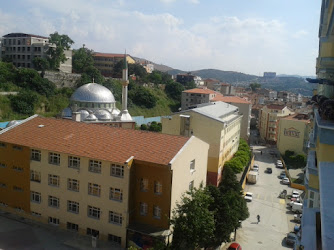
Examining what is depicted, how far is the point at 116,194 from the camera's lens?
19.0 m

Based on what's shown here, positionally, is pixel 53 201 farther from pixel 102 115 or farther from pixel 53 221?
pixel 102 115

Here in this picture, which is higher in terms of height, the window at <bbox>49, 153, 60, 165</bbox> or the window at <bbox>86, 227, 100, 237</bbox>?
the window at <bbox>49, 153, 60, 165</bbox>

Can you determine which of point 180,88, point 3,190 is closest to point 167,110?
point 180,88

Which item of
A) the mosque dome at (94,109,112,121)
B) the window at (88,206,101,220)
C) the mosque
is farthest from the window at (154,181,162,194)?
the mosque dome at (94,109,112,121)

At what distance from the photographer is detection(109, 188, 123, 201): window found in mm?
18877

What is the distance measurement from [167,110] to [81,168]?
5834 centimetres

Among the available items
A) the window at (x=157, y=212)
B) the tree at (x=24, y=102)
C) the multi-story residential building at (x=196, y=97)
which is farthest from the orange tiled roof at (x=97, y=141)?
the multi-story residential building at (x=196, y=97)

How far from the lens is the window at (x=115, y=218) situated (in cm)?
1908

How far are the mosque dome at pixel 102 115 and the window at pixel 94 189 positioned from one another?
20.1 metres

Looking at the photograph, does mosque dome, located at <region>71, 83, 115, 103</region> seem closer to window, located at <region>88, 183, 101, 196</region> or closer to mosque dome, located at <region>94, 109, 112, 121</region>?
mosque dome, located at <region>94, 109, 112, 121</region>

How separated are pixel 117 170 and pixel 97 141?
2750 millimetres

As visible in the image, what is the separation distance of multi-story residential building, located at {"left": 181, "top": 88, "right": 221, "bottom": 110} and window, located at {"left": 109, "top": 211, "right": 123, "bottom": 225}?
56738 mm

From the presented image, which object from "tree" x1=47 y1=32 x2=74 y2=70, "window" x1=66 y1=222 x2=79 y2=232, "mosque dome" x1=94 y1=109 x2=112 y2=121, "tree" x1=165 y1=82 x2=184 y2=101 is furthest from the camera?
"tree" x1=165 y1=82 x2=184 y2=101

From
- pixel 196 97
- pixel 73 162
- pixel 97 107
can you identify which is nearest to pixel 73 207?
pixel 73 162
